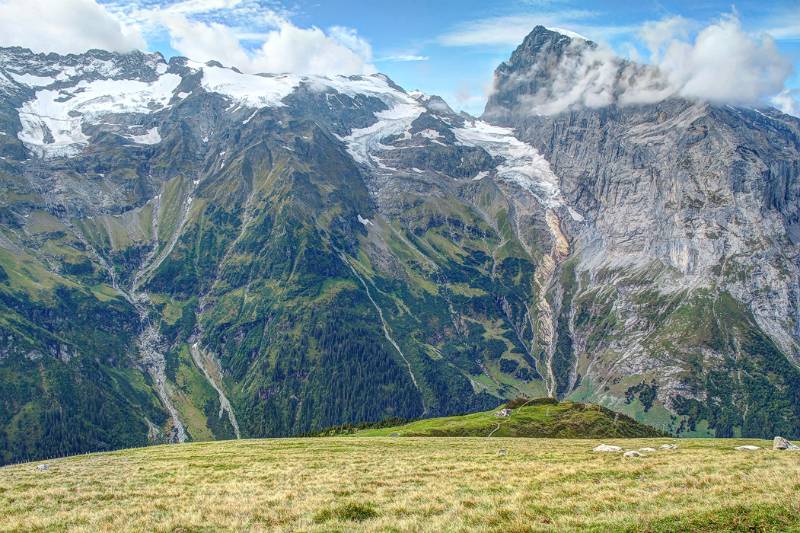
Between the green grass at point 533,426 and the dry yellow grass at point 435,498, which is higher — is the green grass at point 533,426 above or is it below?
below

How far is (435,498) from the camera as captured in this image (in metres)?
28.0

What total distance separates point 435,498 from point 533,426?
486ft

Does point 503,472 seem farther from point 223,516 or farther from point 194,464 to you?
point 194,464

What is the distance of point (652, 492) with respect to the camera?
28234mm

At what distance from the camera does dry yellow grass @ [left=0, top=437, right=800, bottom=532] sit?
23.3m

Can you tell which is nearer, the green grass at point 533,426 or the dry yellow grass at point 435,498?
the dry yellow grass at point 435,498

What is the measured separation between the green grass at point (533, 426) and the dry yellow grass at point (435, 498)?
108266mm

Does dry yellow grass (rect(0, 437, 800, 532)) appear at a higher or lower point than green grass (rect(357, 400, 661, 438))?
higher

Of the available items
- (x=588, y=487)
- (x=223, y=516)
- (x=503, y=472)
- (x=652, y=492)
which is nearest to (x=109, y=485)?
(x=223, y=516)

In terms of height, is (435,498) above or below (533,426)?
above

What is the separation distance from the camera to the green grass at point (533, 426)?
155 meters

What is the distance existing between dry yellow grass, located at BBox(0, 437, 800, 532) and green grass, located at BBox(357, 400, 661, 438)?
108266mm

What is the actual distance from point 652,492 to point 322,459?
31.6m

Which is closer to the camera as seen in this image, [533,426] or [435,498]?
[435,498]
